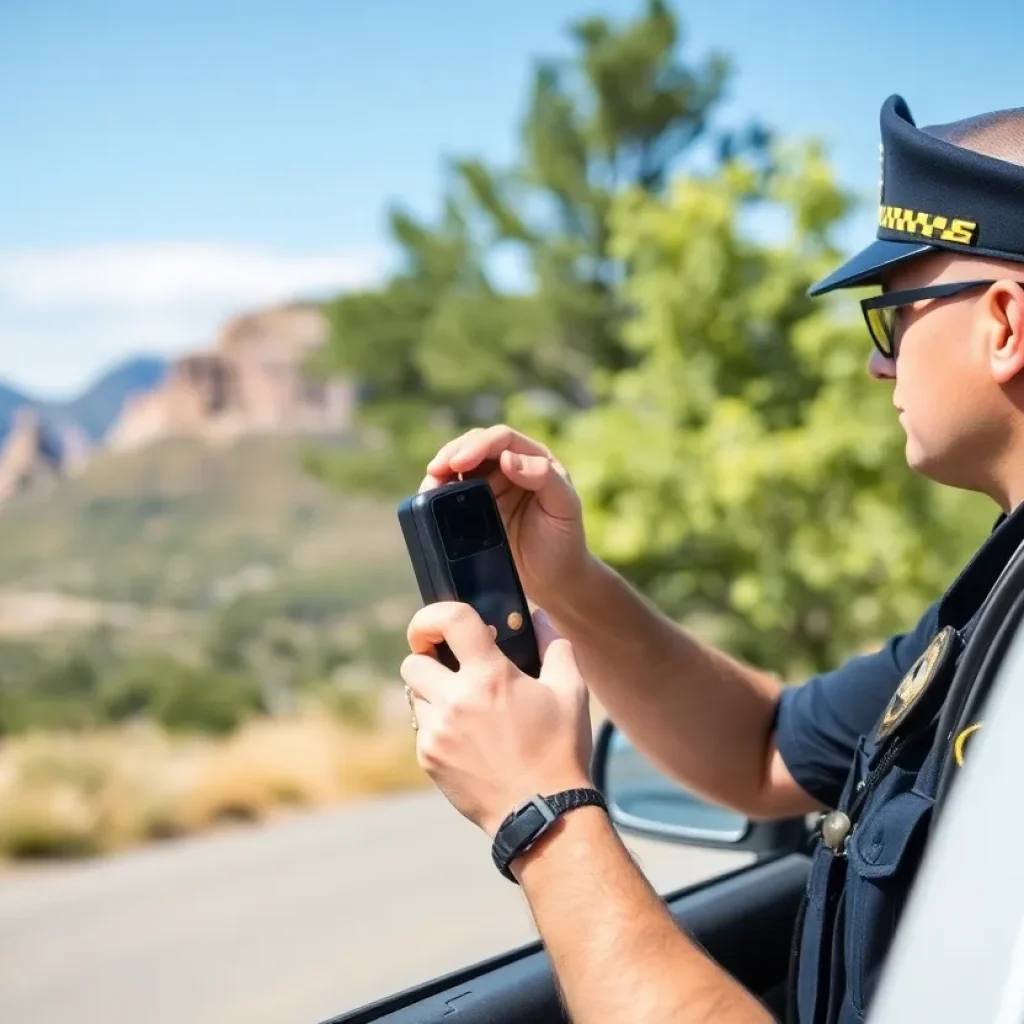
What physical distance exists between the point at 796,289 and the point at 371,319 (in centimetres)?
788

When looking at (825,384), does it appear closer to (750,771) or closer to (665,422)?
(665,422)

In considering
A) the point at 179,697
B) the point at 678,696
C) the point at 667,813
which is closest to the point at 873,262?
the point at 678,696

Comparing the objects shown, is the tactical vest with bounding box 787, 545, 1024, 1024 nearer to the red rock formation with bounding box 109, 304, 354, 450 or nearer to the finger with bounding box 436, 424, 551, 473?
the finger with bounding box 436, 424, 551, 473

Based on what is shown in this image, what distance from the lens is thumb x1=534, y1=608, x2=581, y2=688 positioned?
1186mm

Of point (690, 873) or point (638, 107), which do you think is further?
point (638, 107)

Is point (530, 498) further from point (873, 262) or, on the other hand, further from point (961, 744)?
point (961, 744)

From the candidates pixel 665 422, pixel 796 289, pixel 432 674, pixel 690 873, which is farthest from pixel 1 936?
pixel 796 289

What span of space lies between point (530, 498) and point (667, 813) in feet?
2.94

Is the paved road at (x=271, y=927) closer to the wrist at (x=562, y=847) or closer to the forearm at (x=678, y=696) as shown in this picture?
the forearm at (x=678, y=696)

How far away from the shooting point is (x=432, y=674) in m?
1.14

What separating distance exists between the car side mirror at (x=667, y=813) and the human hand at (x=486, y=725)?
3.37 feet

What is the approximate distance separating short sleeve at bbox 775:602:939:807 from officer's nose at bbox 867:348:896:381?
338 mm

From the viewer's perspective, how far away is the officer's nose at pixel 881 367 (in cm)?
157

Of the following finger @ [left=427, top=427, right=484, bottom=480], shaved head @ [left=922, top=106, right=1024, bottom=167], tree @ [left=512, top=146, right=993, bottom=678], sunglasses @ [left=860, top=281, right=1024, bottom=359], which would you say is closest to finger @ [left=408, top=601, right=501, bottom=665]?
finger @ [left=427, top=427, right=484, bottom=480]
